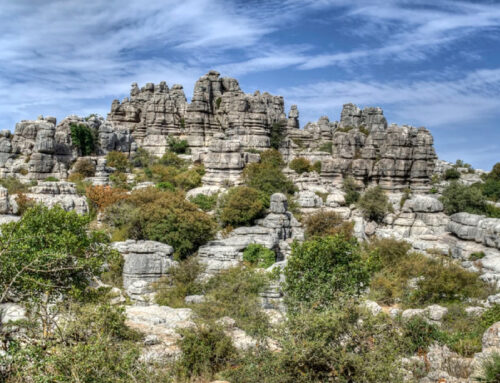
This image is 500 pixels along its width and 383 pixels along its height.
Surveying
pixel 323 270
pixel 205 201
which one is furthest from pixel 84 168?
pixel 323 270

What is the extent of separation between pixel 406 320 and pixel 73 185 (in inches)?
1040

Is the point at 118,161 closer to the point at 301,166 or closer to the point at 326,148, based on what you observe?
the point at 301,166

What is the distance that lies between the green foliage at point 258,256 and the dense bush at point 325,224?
5.33m

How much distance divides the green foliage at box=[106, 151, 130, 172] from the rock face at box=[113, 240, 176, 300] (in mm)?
21130

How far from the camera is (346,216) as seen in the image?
1244 inches

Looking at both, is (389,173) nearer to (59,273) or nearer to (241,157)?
(241,157)

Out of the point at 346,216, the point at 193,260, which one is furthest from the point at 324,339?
the point at 346,216

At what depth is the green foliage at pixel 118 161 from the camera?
39781 mm

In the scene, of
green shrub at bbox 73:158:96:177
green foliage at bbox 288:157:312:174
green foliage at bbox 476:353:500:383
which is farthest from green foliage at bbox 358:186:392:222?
green foliage at bbox 476:353:500:383

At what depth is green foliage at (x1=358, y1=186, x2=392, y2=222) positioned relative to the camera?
3225 cm

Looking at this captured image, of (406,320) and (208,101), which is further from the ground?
(208,101)

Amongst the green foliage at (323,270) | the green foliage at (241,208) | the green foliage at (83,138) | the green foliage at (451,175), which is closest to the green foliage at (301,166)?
the green foliage at (241,208)

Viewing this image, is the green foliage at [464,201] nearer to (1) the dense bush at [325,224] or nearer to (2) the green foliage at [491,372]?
(1) the dense bush at [325,224]

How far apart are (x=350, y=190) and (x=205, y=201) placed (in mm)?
13457
